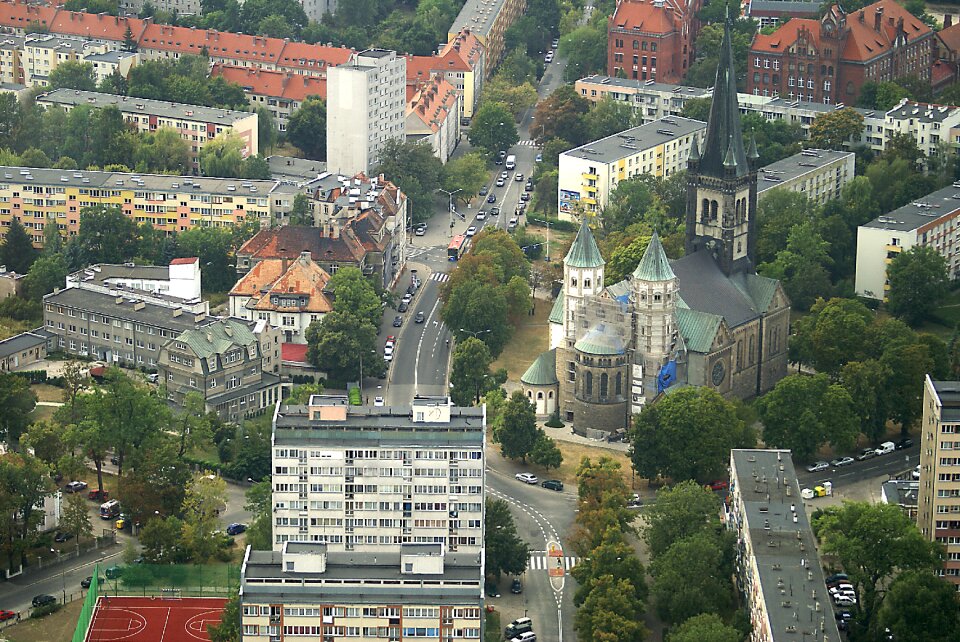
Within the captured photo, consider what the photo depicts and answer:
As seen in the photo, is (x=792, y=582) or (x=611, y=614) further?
(x=611, y=614)

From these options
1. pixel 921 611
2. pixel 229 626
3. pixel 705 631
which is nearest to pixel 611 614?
pixel 705 631

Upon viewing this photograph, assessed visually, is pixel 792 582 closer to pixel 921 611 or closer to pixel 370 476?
pixel 921 611

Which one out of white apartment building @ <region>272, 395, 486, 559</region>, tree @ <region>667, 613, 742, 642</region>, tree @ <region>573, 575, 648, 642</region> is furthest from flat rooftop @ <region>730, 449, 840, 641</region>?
white apartment building @ <region>272, 395, 486, 559</region>

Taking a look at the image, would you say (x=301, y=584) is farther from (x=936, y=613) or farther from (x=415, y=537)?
(x=936, y=613)

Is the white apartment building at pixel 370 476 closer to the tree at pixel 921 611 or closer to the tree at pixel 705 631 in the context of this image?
the tree at pixel 705 631

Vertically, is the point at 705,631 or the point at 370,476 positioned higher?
the point at 370,476

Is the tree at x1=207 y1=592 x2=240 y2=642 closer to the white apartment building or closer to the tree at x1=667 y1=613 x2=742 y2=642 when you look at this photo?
the white apartment building

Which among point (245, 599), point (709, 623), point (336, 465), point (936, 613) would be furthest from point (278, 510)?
point (936, 613)
